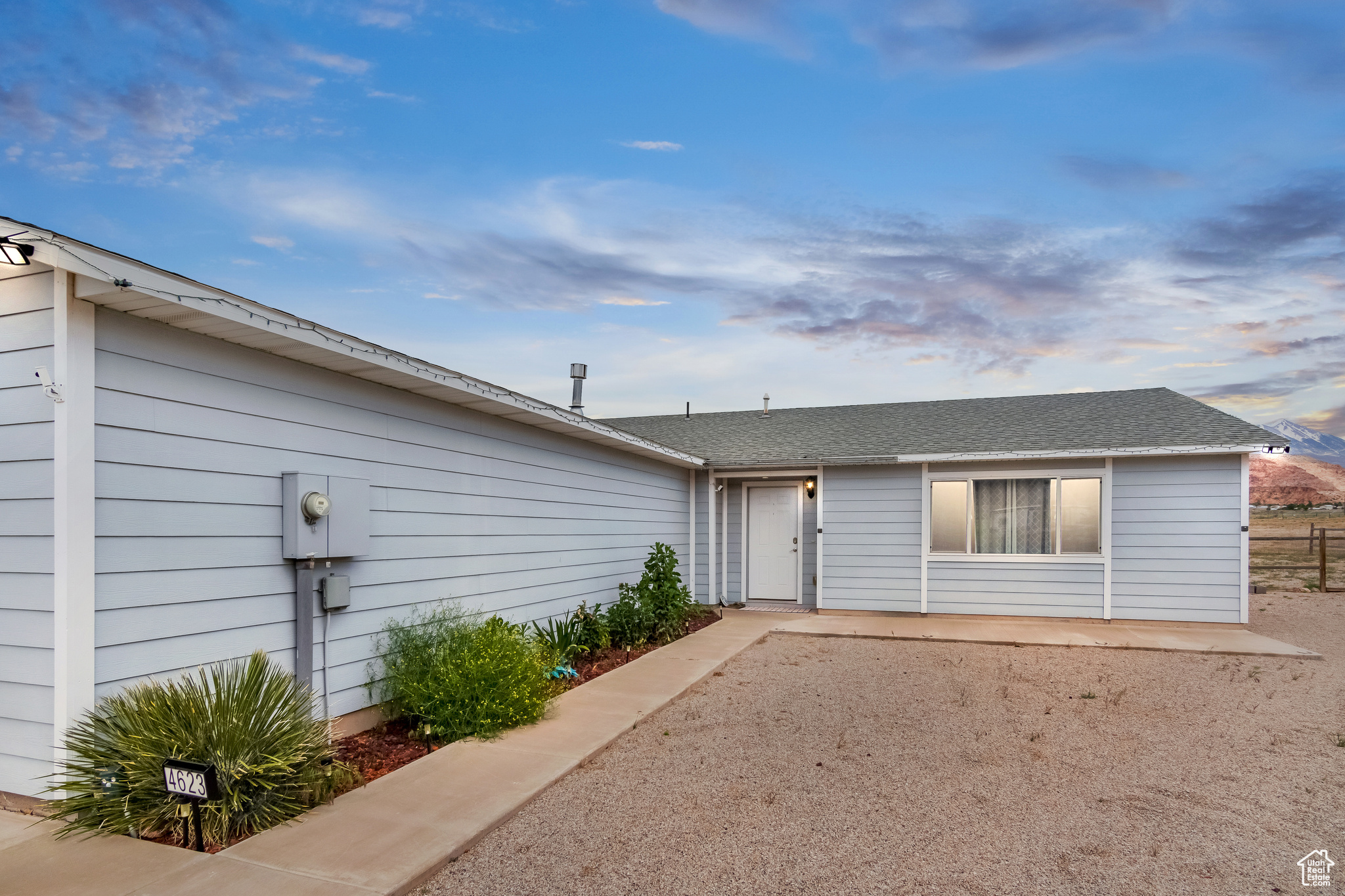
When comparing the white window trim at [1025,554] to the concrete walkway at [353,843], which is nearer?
the concrete walkway at [353,843]

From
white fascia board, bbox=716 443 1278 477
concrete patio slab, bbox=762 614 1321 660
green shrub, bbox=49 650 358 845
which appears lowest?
concrete patio slab, bbox=762 614 1321 660

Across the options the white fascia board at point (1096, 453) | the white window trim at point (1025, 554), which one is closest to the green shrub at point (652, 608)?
the white fascia board at point (1096, 453)

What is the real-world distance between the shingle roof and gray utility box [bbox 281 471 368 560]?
7576mm

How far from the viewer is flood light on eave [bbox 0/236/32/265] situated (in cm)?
298

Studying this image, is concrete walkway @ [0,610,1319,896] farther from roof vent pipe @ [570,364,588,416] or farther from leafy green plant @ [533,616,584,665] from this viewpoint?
roof vent pipe @ [570,364,588,416]

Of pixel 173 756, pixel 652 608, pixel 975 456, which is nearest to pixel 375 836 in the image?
pixel 173 756

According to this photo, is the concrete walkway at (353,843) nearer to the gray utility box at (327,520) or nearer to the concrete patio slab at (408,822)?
the concrete patio slab at (408,822)

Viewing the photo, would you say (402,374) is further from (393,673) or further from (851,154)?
(851,154)

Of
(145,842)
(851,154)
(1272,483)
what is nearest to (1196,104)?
(851,154)

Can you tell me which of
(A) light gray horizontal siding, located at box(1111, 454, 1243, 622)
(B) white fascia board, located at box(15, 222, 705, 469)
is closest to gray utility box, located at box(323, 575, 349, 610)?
(B) white fascia board, located at box(15, 222, 705, 469)

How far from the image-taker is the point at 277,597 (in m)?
4.29

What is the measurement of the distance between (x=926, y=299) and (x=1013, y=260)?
1.43 meters

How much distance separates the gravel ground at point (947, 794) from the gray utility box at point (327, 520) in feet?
6.54

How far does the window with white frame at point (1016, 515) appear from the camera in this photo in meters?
10.6
